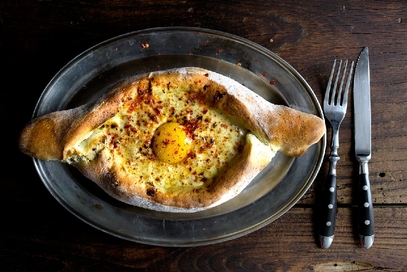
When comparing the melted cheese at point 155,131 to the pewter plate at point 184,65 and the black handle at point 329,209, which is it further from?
the black handle at point 329,209

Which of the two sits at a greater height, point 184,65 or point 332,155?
point 184,65

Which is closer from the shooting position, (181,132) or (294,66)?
(181,132)

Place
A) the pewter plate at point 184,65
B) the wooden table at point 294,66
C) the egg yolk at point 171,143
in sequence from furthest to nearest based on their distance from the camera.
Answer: the wooden table at point 294,66, the pewter plate at point 184,65, the egg yolk at point 171,143

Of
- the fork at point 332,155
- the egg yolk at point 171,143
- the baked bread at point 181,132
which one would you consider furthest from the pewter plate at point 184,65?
the egg yolk at point 171,143

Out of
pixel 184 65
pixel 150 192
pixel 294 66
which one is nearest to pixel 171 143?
pixel 150 192

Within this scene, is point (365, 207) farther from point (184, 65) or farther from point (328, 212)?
point (184, 65)

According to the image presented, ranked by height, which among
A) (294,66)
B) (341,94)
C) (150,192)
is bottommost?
(150,192)

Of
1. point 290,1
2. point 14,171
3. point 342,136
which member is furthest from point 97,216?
point 290,1

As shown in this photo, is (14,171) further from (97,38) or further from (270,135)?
(270,135)
